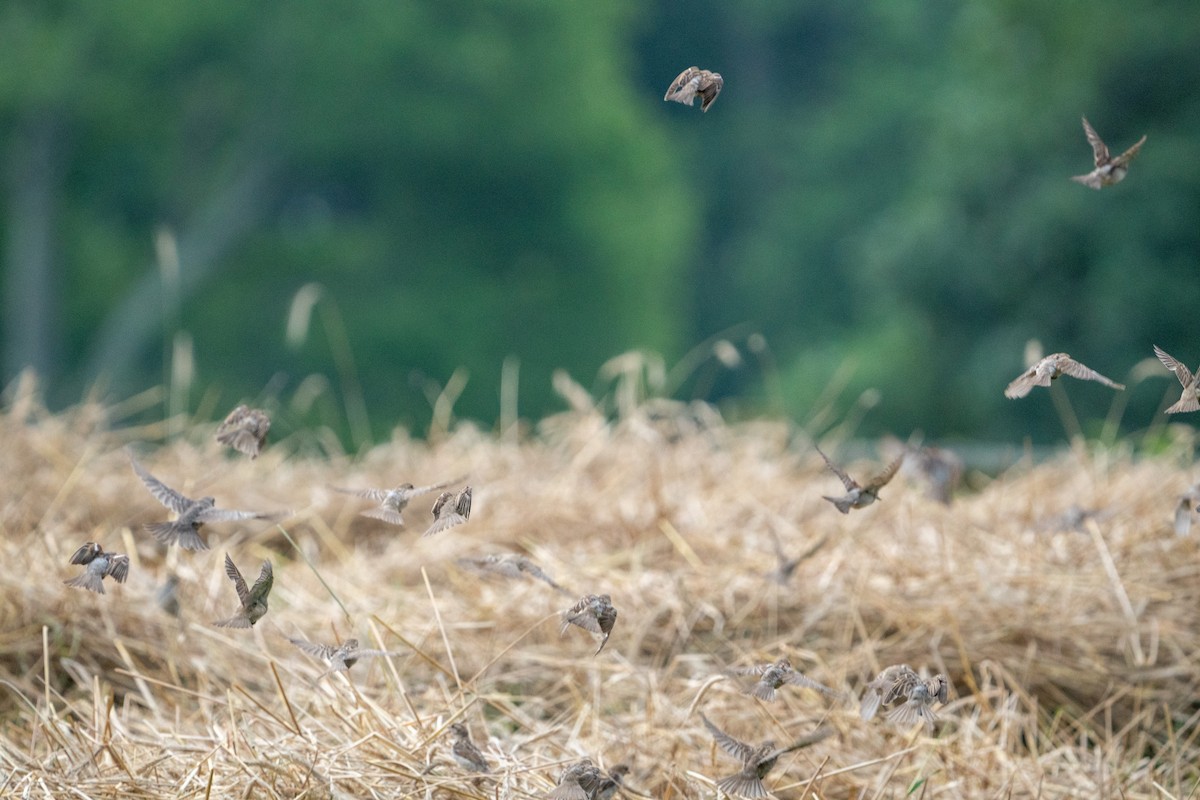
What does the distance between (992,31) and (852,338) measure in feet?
21.2

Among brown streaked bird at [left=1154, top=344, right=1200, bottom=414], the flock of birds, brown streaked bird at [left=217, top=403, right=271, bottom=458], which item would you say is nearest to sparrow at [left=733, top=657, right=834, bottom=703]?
the flock of birds

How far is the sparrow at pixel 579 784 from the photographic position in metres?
1.01

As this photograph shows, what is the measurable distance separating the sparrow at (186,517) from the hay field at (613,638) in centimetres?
10

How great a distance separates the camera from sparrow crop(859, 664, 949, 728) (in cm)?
104

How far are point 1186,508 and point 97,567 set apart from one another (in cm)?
101

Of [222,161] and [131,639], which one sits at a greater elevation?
[131,639]

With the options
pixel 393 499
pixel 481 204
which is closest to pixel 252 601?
pixel 393 499

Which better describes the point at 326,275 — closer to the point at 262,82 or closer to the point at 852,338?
the point at 262,82

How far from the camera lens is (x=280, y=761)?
3.78 ft

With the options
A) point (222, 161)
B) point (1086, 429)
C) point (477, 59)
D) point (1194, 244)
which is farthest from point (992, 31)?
point (222, 161)

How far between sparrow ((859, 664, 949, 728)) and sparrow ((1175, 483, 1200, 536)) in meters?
0.35

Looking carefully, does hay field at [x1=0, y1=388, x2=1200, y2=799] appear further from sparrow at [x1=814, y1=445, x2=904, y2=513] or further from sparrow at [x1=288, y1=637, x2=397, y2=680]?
sparrow at [x1=814, y1=445, x2=904, y2=513]

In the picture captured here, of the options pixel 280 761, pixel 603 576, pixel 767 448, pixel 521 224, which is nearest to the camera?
pixel 280 761

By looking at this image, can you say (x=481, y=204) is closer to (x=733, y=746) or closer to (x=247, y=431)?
(x=247, y=431)
